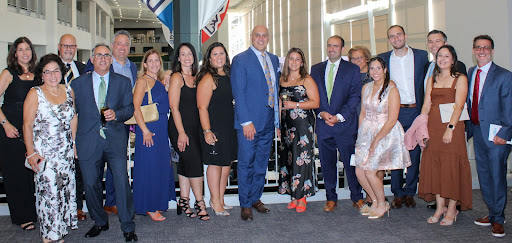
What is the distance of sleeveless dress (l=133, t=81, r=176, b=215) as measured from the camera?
13.4 ft

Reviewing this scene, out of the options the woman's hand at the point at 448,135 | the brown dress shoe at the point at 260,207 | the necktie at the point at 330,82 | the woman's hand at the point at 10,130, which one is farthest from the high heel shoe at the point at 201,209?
the woman's hand at the point at 448,135

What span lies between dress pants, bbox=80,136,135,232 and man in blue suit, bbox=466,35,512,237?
2.87 metres

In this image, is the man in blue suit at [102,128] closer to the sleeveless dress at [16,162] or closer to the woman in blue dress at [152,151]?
the woman in blue dress at [152,151]

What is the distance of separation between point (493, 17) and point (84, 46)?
21966 mm

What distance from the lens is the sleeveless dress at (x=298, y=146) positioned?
427cm

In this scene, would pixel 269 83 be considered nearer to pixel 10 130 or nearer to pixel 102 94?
pixel 102 94

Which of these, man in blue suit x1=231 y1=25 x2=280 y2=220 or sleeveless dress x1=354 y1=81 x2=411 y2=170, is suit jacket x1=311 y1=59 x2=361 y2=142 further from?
man in blue suit x1=231 y1=25 x2=280 y2=220

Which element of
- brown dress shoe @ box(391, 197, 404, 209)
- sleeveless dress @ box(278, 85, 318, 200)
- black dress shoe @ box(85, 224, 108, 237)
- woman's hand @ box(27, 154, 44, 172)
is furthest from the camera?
brown dress shoe @ box(391, 197, 404, 209)

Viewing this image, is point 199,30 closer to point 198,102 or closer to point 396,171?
point 198,102

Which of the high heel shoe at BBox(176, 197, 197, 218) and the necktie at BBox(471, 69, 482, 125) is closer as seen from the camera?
the necktie at BBox(471, 69, 482, 125)

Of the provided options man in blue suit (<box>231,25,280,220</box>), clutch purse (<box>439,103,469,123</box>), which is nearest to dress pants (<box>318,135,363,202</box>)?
man in blue suit (<box>231,25,280,220</box>)

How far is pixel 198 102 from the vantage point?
4.05m

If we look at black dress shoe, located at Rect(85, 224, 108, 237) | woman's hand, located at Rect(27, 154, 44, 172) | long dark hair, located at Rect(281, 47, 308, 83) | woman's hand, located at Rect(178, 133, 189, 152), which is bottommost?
black dress shoe, located at Rect(85, 224, 108, 237)

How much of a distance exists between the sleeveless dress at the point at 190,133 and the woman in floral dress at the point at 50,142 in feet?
2.99
